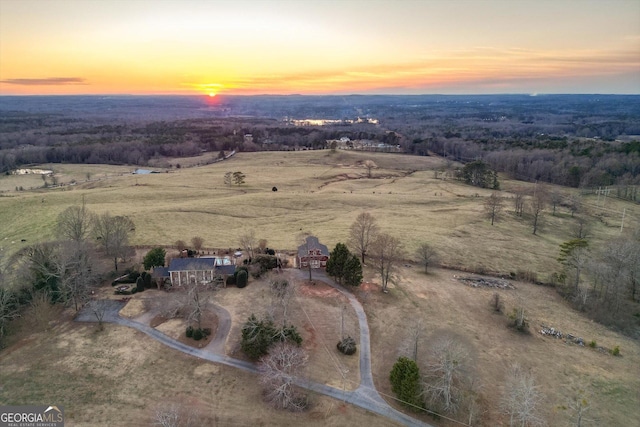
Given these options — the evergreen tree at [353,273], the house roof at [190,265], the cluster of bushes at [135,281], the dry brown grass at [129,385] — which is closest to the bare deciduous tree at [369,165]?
the evergreen tree at [353,273]

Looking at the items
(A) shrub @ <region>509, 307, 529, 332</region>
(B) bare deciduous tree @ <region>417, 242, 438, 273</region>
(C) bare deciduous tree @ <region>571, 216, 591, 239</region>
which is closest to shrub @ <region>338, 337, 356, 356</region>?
(A) shrub @ <region>509, 307, 529, 332</region>

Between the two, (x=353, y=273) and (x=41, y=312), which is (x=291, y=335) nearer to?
(x=353, y=273)

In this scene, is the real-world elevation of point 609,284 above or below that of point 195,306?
below

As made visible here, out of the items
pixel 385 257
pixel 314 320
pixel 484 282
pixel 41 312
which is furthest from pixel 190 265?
pixel 484 282

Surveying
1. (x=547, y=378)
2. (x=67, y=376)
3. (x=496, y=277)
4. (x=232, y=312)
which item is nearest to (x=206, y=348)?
(x=232, y=312)

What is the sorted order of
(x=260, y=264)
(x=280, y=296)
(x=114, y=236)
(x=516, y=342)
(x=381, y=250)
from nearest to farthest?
(x=516, y=342)
(x=280, y=296)
(x=381, y=250)
(x=260, y=264)
(x=114, y=236)
